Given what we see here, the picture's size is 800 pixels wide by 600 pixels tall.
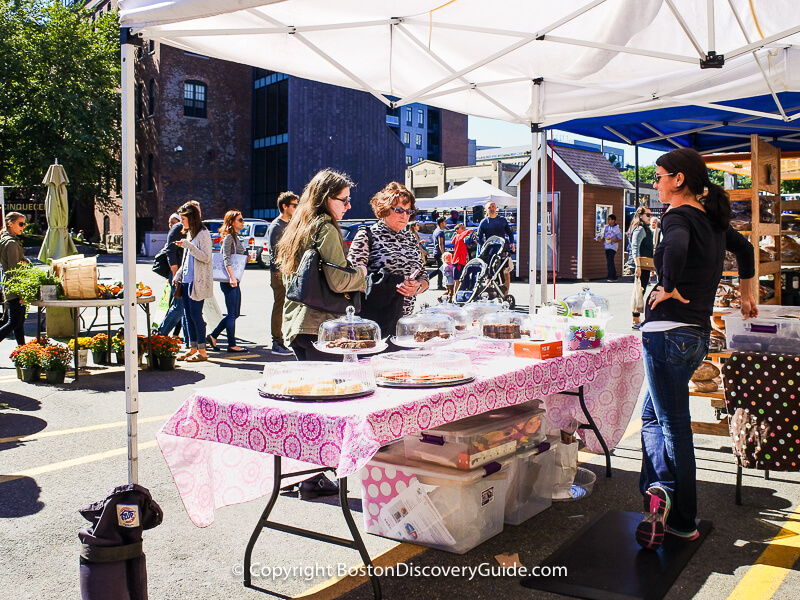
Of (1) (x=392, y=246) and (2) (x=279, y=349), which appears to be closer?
(1) (x=392, y=246)

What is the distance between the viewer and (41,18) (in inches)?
1479

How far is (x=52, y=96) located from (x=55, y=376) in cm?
3290

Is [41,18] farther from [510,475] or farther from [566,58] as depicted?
[510,475]

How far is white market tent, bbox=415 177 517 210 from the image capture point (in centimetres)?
2272

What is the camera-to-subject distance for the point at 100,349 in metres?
8.80

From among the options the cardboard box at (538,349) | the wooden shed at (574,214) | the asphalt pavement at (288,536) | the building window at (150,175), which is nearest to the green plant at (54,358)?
the asphalt pavement at (288,536)

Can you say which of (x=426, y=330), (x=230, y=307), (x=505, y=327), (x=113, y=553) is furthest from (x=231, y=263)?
(x=113, y=553)

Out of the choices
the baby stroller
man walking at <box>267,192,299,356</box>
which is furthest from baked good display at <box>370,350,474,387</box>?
the baby stroller

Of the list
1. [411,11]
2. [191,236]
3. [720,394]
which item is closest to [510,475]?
[720,394]

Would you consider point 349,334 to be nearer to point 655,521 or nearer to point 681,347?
point 681,347

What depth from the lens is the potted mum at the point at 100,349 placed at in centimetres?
880

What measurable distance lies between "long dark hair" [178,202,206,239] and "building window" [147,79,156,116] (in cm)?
3090

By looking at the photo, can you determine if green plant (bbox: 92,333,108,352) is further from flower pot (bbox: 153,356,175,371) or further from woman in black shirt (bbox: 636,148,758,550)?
woman in black shirt (bbox: 636,148,758,550)

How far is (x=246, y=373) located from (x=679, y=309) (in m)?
5.70
